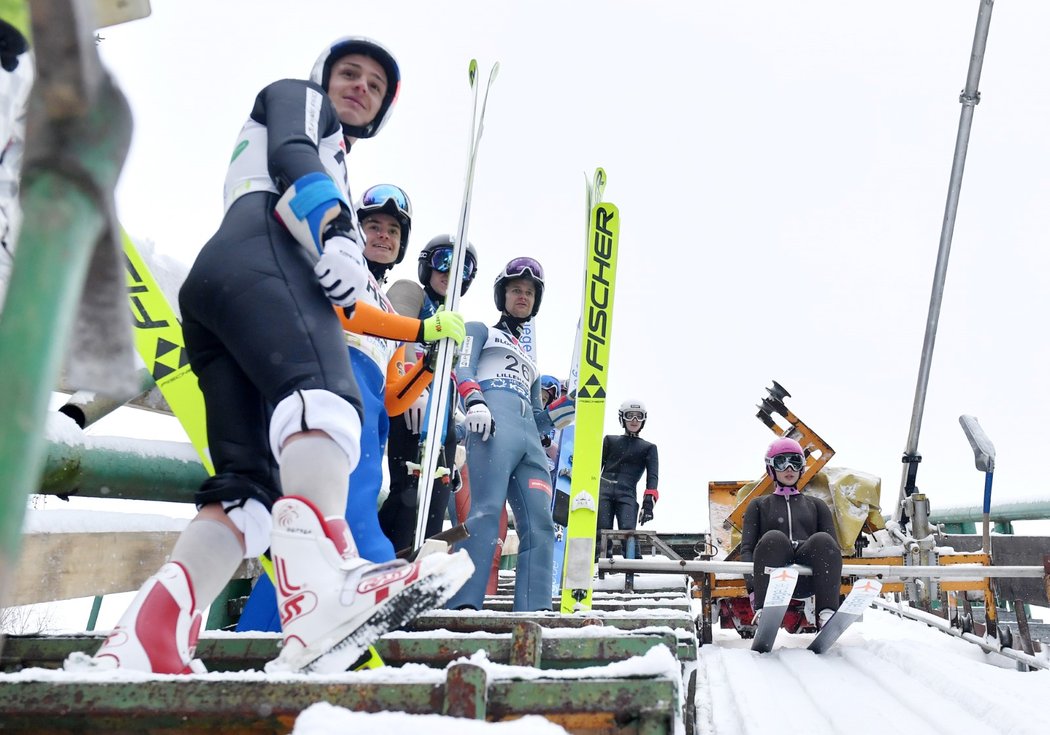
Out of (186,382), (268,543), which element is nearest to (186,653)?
(268,543)

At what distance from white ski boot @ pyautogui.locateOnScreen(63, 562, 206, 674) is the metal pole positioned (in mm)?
7132

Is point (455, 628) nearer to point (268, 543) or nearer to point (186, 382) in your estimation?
point (268, 543)

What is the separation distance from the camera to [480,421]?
4176mm

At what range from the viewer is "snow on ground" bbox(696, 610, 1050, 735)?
9.16 feet

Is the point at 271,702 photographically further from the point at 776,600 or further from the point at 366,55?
the point at 776,600

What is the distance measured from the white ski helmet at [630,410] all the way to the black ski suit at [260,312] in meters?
8.19

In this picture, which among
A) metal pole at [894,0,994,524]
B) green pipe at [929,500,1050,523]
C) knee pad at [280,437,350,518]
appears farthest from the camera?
green pipe at [929,500,1050,523]

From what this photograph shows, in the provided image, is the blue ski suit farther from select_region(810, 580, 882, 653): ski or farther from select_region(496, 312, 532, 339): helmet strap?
select_region(810, 580, 882, 653): ski

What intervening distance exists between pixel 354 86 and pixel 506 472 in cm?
230

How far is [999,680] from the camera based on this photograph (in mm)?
3521

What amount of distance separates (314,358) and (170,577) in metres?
0.55

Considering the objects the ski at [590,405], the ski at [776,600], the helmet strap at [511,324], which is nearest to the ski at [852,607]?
the ski at [776,600]

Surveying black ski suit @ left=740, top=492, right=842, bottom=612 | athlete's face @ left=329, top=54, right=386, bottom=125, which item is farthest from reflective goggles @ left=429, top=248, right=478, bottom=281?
black ski suit @ left=740, top=492, right=842, bottom=612

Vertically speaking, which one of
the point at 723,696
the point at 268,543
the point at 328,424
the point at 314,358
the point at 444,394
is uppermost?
the point at 444,394
